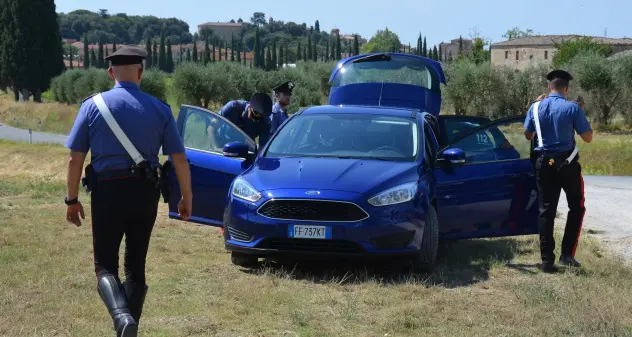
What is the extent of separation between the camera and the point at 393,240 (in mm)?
8062

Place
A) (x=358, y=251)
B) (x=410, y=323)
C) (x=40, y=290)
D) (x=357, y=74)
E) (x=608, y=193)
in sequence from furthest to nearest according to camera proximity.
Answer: (x=608, y=193) < (x=357, y=74) < (x=358, y=251) < (x=40, y=290) < (x=410, y=323)

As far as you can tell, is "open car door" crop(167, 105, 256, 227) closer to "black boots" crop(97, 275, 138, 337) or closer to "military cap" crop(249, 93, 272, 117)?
"military cap" crop(249, 93, 272, 117)

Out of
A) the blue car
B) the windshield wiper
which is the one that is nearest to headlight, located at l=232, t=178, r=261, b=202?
the blue car

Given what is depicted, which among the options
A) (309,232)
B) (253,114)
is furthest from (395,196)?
(253,114)

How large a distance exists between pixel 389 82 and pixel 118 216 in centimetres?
710

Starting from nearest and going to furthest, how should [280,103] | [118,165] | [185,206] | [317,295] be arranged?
[118,165]
[185,206]
[317,295]
[280,103]

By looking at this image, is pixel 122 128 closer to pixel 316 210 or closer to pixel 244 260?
pixel 316 210

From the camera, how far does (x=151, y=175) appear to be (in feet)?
17.4

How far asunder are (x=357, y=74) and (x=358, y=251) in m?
4.75

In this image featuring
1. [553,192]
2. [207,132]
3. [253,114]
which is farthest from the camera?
[253,114]

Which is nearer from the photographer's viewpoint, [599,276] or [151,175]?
[151,175]

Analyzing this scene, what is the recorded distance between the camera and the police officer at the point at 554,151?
8.62 metres

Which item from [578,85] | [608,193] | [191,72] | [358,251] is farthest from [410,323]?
[191,72]

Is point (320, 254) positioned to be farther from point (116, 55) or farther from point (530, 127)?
point (116, 55)
